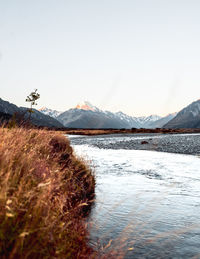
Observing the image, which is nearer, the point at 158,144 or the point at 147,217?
the point at 147,217

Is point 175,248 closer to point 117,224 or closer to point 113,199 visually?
point 117,224

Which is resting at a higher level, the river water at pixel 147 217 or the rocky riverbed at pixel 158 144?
the rocky riverbed at pixel 158 144

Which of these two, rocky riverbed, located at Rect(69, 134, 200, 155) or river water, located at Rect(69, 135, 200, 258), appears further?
rocky riverbed, located at Rect(69, 134, 200, 155)

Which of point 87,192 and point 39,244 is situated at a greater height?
point 39,244

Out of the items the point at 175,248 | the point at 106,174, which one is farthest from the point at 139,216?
the point at 106,174

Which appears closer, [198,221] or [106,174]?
[198,221]

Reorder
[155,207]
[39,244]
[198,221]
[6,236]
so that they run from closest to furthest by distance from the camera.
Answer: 1. [6,236]
2. [39,244]
3. [198,221]
4. [155,207]

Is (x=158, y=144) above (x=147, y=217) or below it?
above

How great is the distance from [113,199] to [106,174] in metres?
6.05

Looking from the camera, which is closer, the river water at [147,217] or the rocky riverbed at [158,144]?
the river water at [147,217]

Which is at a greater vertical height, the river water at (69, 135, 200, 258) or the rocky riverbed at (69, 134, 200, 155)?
the rocky riverbed at (69, 134, 200, 155)

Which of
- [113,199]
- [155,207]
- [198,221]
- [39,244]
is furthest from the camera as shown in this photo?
[113,199]

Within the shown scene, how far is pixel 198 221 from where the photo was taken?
330 inches

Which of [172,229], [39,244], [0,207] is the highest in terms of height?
[0,207]
